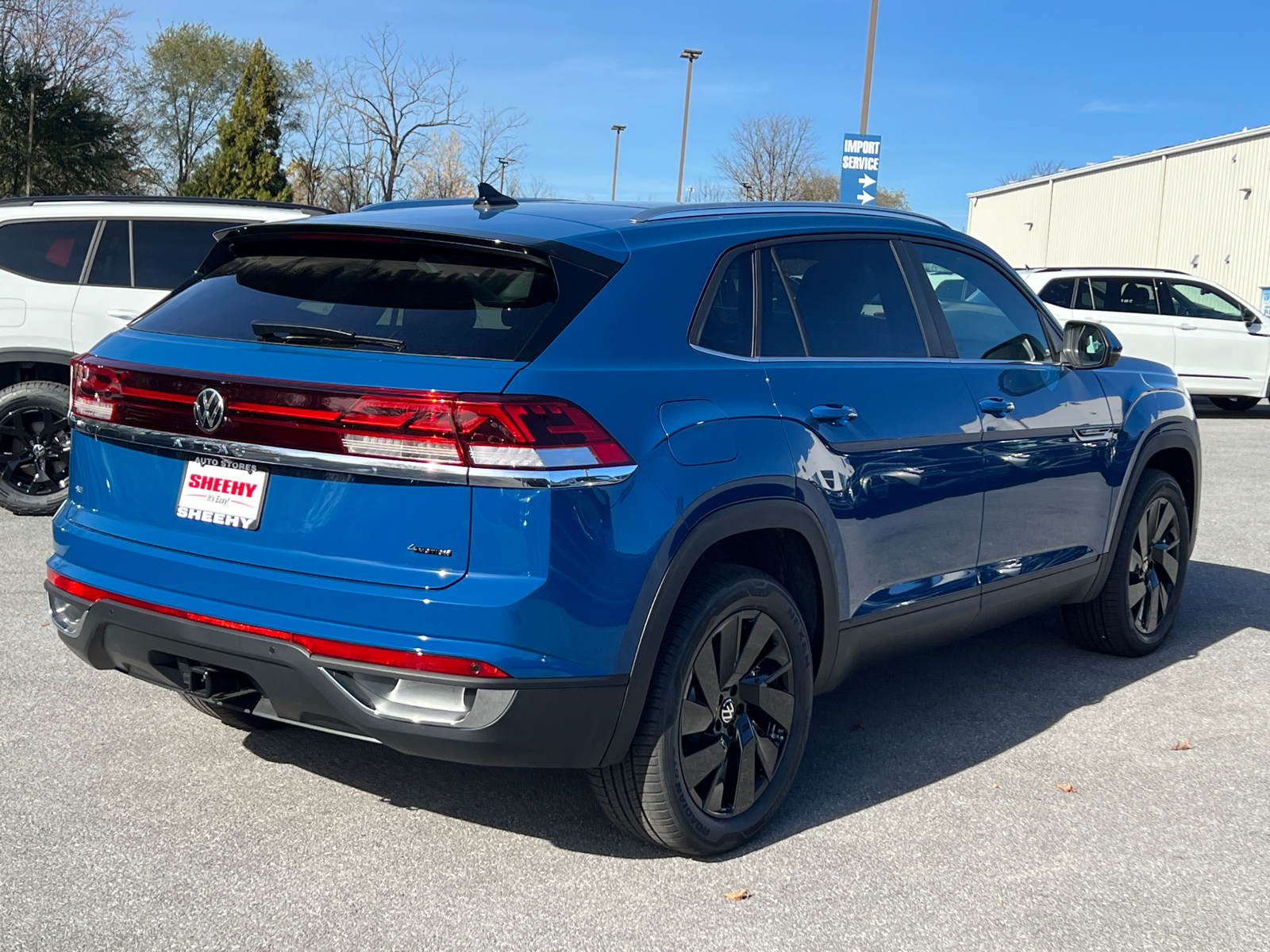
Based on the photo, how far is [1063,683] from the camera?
523cm

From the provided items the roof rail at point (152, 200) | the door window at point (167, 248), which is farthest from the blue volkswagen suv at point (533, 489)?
the door window at point (167, 248)

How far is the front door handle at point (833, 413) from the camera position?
3656 millimetres

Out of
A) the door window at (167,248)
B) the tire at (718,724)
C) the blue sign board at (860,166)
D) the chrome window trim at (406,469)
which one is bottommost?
the tire at (718,724)

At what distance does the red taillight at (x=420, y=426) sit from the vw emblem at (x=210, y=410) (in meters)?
0.02

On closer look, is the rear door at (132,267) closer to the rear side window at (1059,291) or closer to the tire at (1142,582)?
the tire at (1142,582)

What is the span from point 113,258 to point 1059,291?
1314 cm

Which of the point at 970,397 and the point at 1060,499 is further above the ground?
the point at 970,397

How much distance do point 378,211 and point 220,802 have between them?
5.90 ft

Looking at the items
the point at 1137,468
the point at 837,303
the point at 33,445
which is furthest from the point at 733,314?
the point at 33,445

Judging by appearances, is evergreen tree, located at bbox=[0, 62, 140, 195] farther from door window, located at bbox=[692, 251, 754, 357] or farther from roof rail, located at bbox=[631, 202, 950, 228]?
door window, located at bbox=[692, 251, 754, 357]

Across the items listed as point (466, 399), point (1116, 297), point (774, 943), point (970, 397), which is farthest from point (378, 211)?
point (1116, 297)

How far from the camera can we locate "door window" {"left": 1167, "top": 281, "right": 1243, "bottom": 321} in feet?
57.7

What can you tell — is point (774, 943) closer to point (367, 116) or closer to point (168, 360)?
point (168, 360)

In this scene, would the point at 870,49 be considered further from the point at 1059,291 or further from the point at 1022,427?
the point at 1022,427
